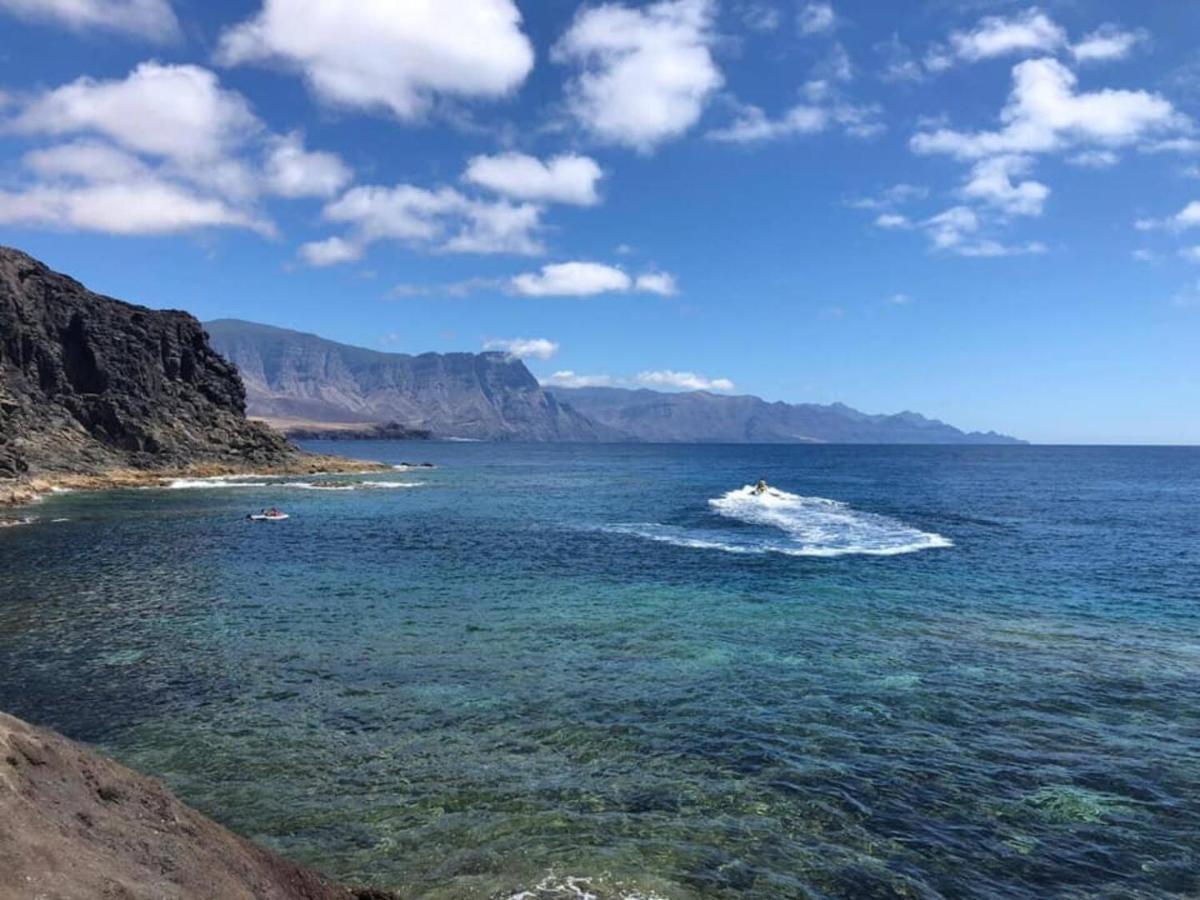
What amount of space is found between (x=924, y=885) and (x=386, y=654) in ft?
61.7

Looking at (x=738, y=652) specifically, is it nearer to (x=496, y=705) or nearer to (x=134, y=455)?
(x=496, y=705)

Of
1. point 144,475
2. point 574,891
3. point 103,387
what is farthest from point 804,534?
point 103,387

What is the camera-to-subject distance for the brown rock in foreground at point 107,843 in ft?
Answer: 25.5

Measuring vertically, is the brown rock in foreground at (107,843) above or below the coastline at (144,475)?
above

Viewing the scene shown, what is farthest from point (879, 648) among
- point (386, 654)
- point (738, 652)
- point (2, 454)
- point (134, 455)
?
point (134, 455)

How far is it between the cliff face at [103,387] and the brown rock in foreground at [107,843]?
9794cm

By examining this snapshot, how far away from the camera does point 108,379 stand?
11738cm

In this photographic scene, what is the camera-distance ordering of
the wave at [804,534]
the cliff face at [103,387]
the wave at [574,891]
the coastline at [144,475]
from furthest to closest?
the cliff face at [103,387], the coastline at [144,475], the wave at [804,534], the wave at [574,891]

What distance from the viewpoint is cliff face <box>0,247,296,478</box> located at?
10412cm

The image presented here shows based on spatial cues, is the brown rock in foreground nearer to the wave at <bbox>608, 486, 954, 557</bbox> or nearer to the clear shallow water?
the clear shallow water

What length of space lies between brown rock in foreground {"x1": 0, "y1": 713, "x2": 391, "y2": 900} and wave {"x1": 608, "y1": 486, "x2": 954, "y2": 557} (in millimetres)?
43337

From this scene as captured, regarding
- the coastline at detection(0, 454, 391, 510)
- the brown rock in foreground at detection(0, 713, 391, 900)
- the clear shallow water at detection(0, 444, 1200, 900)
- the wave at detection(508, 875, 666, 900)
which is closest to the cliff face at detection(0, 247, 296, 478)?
the coastline at detection(0, 454, 391, 510)

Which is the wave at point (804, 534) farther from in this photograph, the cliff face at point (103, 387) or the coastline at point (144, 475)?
the cliff face at point (103, 387)

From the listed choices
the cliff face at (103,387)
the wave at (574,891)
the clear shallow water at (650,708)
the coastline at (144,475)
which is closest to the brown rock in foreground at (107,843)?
the wave at (574,891)
